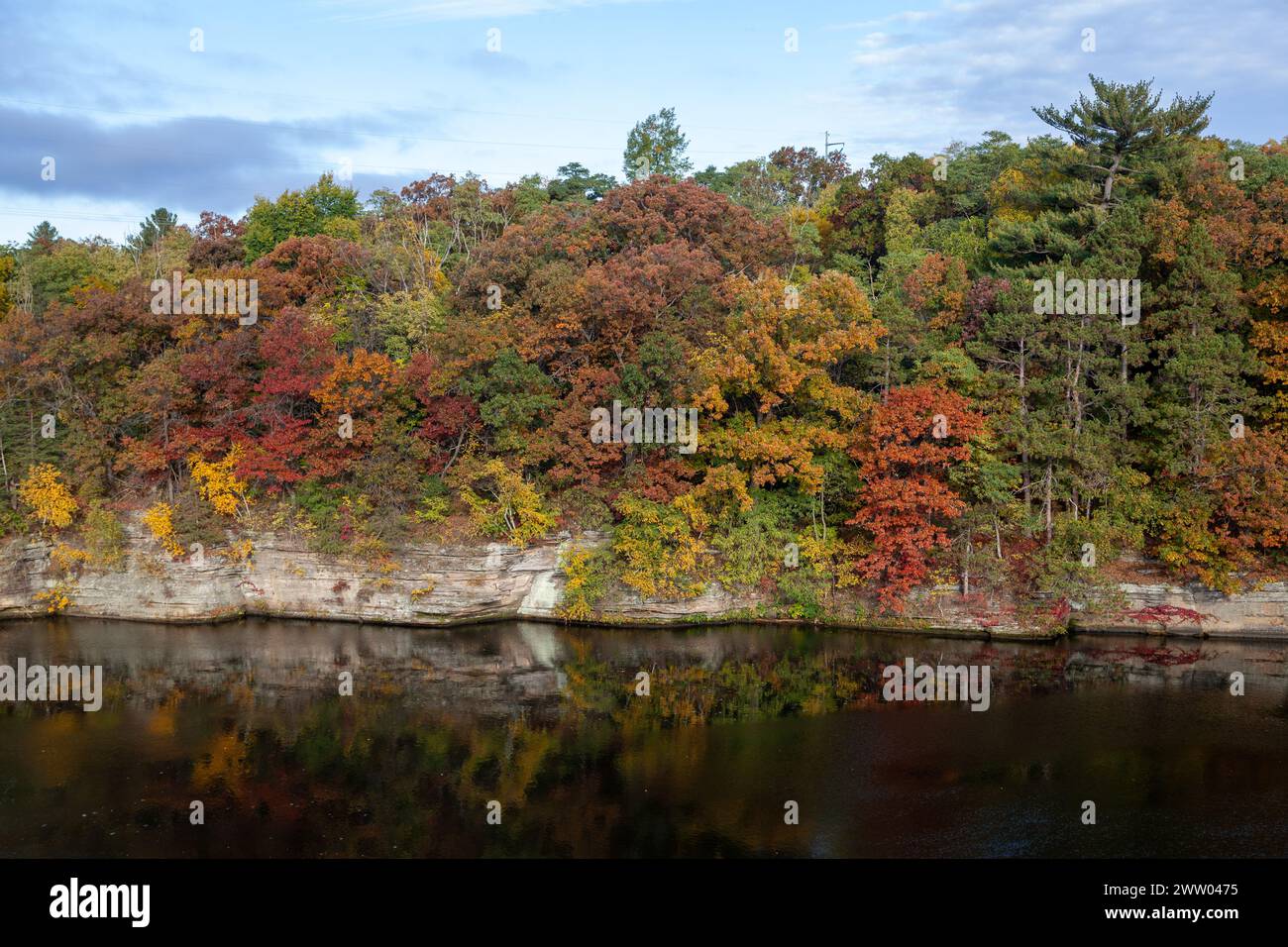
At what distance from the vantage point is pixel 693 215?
31.7m

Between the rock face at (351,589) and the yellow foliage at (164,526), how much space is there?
457 millimetres

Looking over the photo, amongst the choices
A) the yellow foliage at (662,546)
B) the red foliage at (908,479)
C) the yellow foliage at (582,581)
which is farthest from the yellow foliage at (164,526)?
the red foliage at (908,479)

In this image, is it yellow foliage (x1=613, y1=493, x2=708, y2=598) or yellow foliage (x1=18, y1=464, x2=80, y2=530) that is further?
yellow foliage (x1=18, y1=464, x2=80, y2=530)

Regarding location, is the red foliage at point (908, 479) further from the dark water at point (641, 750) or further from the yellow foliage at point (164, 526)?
the yellow foliage at point (164, 526)

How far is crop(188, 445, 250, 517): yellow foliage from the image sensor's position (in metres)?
27.5

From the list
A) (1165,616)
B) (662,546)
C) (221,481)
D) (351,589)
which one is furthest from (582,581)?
(1165,616)

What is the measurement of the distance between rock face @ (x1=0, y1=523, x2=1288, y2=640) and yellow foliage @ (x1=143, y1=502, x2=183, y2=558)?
457 millimetres

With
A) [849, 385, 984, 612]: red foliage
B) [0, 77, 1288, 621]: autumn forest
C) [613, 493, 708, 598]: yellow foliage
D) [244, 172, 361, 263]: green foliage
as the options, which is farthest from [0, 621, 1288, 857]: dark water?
[244, 172, 361, 263]: green foliage

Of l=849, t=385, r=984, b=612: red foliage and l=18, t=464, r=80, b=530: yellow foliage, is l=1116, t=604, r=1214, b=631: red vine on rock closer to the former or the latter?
l=849, t=385, r=984, b=612: red foliage

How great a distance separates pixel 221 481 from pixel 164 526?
2.12 metres

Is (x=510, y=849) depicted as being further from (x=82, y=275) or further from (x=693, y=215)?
(x=82, y=275)

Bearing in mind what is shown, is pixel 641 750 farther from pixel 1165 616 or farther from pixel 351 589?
pixel 1165 616

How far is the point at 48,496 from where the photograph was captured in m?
27.6

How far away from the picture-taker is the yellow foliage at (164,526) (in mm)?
26969
